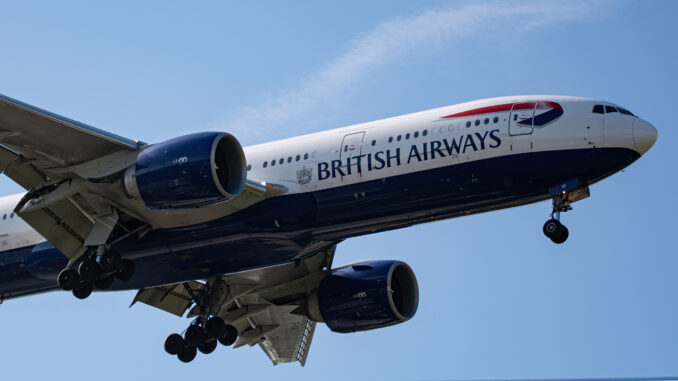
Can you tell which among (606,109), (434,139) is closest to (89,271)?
(434,139)

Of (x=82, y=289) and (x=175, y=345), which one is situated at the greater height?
(x=82, y=289)

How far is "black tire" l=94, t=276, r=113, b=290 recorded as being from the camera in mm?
26858

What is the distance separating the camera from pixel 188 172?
79.2ft

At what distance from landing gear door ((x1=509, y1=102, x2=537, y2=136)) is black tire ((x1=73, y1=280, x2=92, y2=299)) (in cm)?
1117

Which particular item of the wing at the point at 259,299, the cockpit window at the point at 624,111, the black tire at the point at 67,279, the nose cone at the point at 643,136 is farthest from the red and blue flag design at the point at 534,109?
the black tire at the point at 67,279

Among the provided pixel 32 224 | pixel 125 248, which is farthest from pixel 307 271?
pixel 32 224

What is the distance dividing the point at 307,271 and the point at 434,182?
701 centimetres

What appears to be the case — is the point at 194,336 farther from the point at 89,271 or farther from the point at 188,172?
the point at 188,172

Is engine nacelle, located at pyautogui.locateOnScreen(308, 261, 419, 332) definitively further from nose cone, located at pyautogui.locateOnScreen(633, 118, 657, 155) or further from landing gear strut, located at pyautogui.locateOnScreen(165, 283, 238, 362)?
nose cone, located at pyautogui.locateOnScreen(633, 118, 657, 155)

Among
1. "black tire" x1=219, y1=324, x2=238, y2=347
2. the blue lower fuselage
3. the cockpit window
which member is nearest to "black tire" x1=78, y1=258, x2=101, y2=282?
the blue lower fuselage

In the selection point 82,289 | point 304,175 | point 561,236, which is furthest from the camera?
point 82,289

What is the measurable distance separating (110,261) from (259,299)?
5802mm

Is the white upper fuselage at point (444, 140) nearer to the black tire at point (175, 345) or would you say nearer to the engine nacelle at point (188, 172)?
the engine nacelle at point (188, 172)

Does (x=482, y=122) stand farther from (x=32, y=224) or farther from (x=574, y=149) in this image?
(x=32, y=224)
